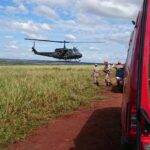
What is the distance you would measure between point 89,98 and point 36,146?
9.36m

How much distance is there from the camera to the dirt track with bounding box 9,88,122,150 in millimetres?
10977

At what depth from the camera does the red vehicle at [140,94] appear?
5.66 metres

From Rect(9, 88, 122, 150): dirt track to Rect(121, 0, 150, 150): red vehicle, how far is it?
13.8 feet

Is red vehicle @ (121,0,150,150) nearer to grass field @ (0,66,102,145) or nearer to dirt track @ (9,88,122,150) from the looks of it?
dirt track @ (9,88,122,150)

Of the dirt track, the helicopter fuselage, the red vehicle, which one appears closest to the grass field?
the dirt track

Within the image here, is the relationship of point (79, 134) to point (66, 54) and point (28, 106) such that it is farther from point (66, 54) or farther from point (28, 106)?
point (66, 54)

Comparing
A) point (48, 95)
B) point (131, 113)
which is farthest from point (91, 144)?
point (48, 95)

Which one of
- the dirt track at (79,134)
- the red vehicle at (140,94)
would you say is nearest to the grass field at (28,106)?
the dirt track at (79,134)

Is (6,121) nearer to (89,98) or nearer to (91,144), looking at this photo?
(91,144)

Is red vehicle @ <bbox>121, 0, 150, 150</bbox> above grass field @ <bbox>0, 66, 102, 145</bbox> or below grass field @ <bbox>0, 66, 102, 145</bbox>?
above

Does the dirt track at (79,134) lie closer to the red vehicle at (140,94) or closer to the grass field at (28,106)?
the grass field at (28,106)

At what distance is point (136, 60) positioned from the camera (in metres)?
6.26

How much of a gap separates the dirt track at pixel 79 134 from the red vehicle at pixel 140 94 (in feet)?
13.8

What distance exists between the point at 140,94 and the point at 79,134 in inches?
261
